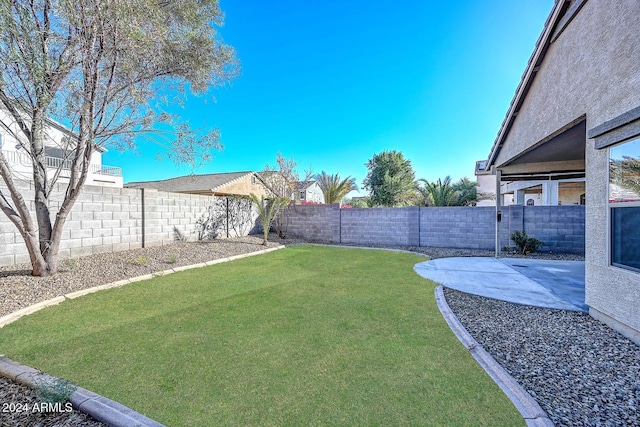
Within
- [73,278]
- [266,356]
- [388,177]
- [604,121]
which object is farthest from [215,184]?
[604,121]

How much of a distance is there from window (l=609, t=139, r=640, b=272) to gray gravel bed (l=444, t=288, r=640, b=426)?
3.28 ft

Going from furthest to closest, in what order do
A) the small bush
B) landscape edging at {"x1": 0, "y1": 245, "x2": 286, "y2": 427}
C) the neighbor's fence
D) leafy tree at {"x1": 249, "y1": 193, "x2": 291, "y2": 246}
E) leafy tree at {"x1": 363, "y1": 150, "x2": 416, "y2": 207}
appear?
leafy tree at {"x1": 363, "y1": 150, "x2": 416, "y2": 207}
leafy tree at {"x1": 249, "y1": 193, "x2": 291, "y2": 246}
the neighbor's fence
the small bush
landscape edging at {"x1": 0, "y1": 245, "x2": 286, "y2": 427}

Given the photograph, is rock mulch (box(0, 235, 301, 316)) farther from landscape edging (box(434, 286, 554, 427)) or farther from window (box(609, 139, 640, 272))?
window (box(609, 139, 640, 272))

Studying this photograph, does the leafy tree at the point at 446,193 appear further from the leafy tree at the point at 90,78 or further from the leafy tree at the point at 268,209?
the leafy tree at the point at 90,78

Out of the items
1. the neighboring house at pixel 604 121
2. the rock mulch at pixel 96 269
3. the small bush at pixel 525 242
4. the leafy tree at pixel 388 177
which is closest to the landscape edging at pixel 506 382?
the neighboring house at pixel 604 121

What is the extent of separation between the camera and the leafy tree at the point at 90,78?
412 cm

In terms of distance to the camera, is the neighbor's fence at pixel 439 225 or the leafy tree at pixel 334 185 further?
the leafy tree at pixel 334 185

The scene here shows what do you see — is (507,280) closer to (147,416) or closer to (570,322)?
(570,322)

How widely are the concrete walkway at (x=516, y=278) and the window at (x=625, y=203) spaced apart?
1312 mm

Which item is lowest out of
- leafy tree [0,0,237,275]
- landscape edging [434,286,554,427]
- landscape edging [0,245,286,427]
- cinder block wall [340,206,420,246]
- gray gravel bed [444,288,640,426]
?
gray gravel bed [444,288,640,426]

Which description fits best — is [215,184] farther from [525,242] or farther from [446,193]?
[525,242]

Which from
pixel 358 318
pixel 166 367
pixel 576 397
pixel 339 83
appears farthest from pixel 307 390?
pixel 339 83

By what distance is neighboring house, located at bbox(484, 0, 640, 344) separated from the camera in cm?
303

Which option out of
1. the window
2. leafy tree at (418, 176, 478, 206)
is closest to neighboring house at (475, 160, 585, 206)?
leafy tree at (418, 176, 478, 206)
